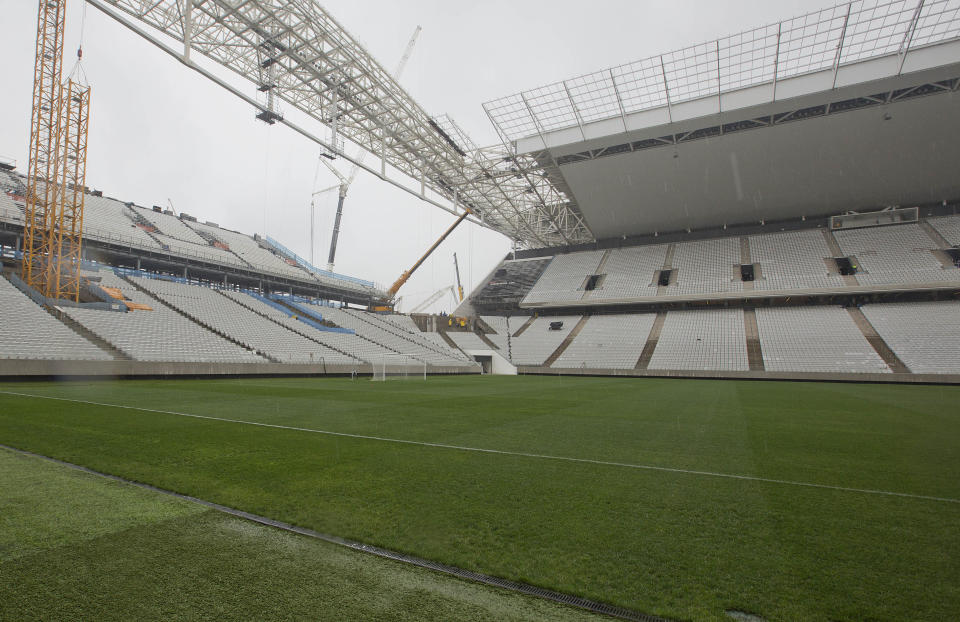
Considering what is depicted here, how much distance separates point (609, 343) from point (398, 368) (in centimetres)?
1870

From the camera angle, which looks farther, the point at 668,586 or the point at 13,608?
the point at 668,586

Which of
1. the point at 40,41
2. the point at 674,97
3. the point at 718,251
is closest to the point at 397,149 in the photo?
the point at 674,97

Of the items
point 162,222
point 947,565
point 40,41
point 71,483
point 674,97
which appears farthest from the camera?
point 162,222

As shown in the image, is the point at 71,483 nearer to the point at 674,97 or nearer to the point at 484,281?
the point at 674,97

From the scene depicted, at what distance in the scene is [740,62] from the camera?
24.1 m

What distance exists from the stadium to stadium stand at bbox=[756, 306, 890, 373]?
0.23 meters

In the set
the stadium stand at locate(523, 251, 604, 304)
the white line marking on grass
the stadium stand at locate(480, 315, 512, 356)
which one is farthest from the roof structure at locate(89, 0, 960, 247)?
the white line marking on grass

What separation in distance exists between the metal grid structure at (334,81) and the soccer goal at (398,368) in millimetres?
11356

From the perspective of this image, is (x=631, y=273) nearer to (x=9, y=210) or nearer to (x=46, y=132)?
(x=46, y=132)

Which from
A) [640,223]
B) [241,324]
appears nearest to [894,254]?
[640,223]

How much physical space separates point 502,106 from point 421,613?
28731 mm

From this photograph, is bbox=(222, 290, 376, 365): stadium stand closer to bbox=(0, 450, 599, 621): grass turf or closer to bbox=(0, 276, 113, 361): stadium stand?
bbox=(0, 276, 113, 361): stadium stand

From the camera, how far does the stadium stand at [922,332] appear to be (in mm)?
25531

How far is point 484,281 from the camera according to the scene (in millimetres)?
54344
